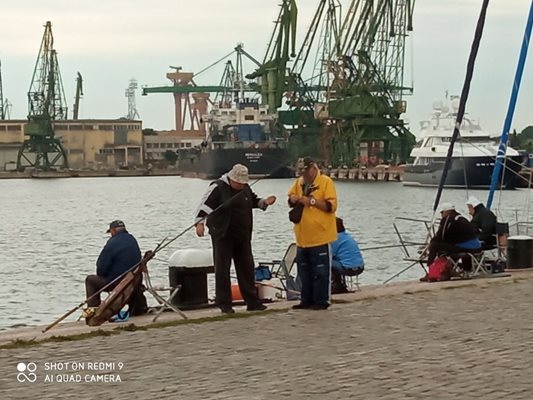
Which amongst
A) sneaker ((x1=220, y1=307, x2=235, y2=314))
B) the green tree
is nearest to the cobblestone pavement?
sneaker ((x1=220, y1=307, x2=235, y2=314))

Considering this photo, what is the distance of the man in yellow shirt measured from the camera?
10516 mm

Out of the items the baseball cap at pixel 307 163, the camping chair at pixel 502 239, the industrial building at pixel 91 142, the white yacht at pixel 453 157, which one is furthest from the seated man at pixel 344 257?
the industrial building at pixel 91 142

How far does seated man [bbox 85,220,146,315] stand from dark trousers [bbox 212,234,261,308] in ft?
3.95

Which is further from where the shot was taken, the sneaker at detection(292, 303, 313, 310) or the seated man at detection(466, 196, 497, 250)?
the seated man at detection(466, 196, 497, 250)

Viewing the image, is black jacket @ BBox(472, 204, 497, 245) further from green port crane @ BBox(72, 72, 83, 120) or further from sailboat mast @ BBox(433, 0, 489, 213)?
green port crane @ BBox(72, 72, 83, 120)

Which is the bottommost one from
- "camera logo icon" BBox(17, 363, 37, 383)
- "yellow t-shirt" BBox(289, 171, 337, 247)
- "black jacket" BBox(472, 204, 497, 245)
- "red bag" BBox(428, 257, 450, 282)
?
"red bag" BBox(428, 257, 450, 282)

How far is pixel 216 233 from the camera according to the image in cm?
1055

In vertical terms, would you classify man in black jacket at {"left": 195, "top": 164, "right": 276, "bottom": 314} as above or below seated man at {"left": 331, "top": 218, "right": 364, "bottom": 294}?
above

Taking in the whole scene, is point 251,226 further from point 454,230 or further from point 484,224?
point 484,224

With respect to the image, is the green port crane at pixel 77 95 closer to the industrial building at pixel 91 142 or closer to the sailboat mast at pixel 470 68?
the industrial building at pixel 91 142

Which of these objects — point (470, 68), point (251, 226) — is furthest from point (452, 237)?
point (470, 68)

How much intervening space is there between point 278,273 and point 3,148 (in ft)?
528

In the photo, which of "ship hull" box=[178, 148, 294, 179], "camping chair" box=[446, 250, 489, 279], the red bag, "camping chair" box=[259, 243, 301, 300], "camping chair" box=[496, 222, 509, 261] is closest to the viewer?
"camping chair" box=[259, 243, 301, 300]

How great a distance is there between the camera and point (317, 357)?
789 cm
